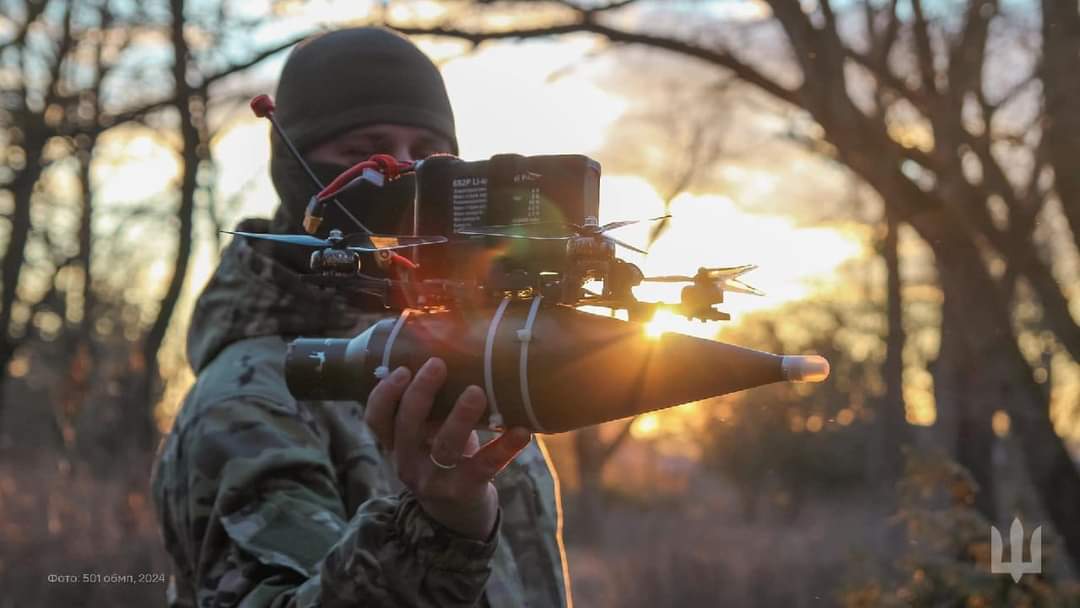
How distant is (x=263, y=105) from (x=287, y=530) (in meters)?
0.73

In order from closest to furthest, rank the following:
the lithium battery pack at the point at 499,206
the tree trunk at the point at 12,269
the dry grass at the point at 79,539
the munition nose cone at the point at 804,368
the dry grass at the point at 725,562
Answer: the munition nose cone at the point at 804,368 < the lithium battery pack at the point at 499,206 < the dry grass at the point at 79,539 < the dry grass at the point at 725,562 < the tree trunk at the point at 12,269

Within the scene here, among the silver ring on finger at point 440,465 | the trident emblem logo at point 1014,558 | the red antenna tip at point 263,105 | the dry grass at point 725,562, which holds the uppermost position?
the red antenna tip at point 263,105

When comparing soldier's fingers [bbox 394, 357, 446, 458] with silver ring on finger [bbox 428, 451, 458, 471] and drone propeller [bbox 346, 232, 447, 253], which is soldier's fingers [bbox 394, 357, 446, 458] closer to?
silver ring on finger [bbox 428, 451, 458, 471]

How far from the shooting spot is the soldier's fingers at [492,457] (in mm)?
1567

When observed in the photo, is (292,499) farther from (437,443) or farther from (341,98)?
(341,98)

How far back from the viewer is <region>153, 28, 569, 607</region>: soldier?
5.47 ft

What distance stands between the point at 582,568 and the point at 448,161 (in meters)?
16.5

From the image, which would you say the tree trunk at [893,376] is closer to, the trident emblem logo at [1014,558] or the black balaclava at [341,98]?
the trident emblem logo at [1014,558]

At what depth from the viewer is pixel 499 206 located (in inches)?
64.5

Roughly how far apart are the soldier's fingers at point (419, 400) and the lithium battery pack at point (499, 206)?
170mm

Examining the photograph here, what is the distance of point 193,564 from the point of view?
2.06 m

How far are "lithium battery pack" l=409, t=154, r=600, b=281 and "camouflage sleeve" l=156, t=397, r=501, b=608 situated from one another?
1.27 ft

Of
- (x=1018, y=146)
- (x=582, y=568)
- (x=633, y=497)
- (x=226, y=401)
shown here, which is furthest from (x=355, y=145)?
(x=633, y=497)

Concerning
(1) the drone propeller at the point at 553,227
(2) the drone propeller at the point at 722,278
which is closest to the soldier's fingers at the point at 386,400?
(1) the drone propeller at the point at 553,227
